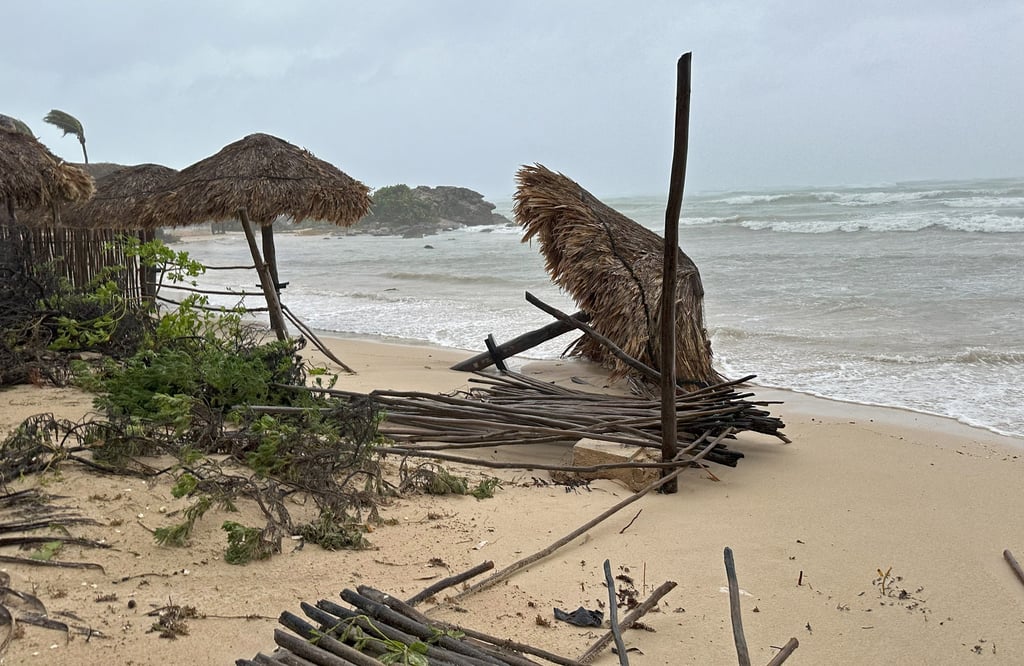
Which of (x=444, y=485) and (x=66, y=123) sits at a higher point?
(x=66, y=123)

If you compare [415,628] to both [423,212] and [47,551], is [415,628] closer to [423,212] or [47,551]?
[47,551]

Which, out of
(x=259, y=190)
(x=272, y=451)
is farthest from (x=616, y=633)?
(x=259, y=190)

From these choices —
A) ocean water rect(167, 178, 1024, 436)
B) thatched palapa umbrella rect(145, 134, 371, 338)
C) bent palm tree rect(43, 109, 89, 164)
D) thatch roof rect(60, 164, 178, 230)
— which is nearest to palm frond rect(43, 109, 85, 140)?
bent palm tree rect(43, 109, 89, 164)

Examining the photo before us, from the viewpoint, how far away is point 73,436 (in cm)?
388

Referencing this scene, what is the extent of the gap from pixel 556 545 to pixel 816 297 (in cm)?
1062

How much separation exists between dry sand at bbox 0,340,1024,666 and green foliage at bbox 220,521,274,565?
1.7 inches

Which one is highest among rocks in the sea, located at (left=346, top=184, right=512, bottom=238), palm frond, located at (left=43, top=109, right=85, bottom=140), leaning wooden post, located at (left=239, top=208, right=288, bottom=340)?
palm frond, located at (left=43, top=109, right=85, bottom=140)

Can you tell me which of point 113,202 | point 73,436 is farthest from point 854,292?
point 73,436

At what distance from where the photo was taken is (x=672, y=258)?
12.5 feet

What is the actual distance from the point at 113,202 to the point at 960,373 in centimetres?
1030

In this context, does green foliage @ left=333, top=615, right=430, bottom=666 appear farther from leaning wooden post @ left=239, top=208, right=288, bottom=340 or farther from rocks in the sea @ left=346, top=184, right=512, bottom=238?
rocks in the sea @ left=346, top=184, right=512, bottom=238

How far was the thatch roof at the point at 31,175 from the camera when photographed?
814 centimetres

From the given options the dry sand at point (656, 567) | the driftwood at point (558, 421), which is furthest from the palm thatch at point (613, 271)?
the dry sand at point (656, 567)

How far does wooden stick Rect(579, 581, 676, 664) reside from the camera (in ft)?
7.74
